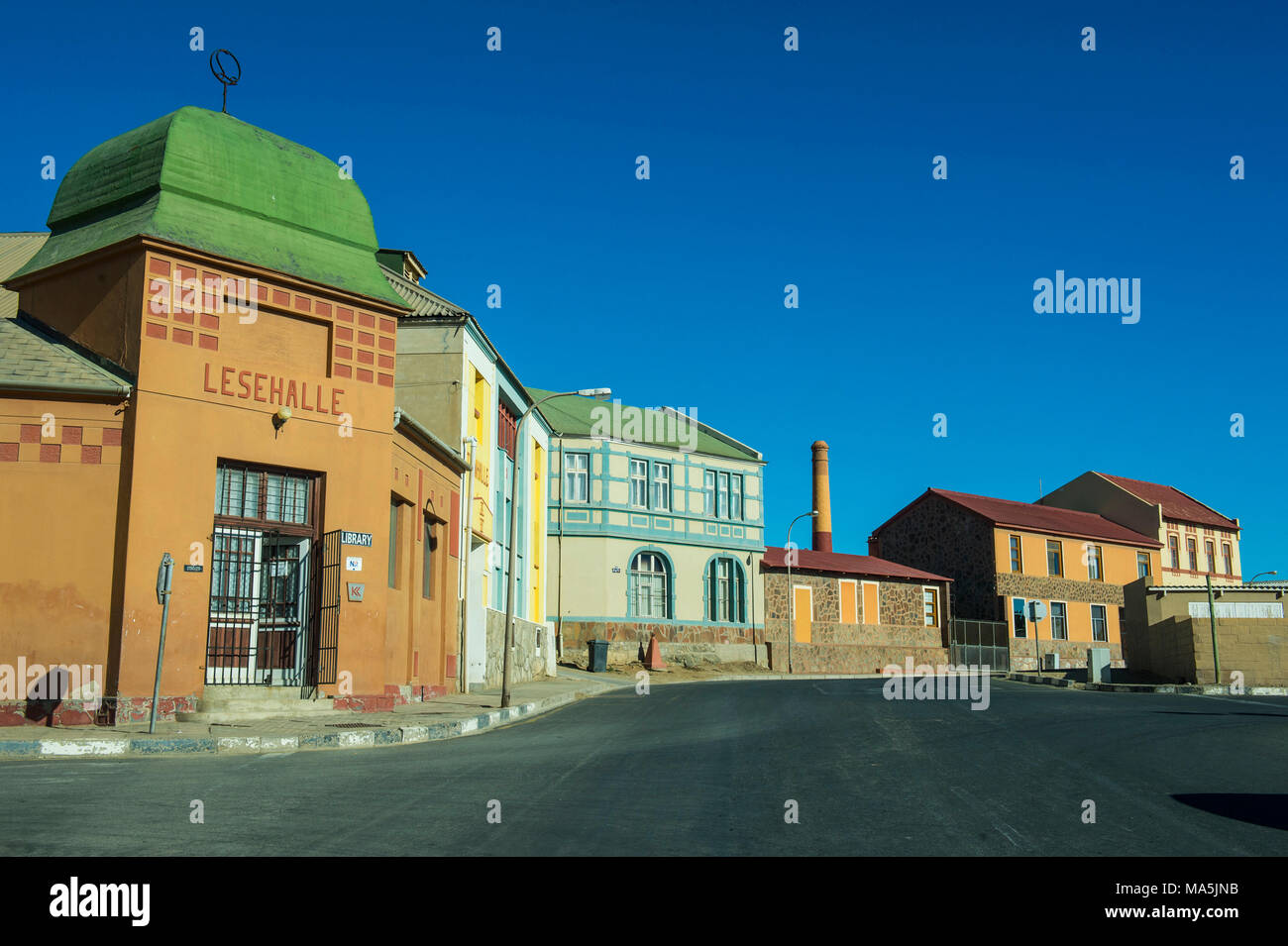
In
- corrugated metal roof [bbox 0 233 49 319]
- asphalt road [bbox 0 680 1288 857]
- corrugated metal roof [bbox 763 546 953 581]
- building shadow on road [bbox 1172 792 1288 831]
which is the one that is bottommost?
building shadow on road [bbox 1172 792 1288 831]

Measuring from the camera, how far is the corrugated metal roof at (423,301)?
24.5 m

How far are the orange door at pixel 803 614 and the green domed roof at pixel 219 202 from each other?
30038 millimetres

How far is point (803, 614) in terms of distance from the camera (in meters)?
45.5

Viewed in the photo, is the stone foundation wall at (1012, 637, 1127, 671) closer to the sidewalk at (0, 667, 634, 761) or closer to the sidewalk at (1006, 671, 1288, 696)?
the sidewalk at (1006, 671, 1288, 696)

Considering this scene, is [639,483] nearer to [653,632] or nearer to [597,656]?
[653,632]

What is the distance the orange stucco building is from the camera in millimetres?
14727

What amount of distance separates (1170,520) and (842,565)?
76.3 feet

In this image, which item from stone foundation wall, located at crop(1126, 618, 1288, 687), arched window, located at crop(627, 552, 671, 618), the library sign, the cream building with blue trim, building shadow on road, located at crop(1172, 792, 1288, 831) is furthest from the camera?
arched window, located at crop(627, 552, 671, 618)

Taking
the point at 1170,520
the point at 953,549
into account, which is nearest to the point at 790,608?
the point at 953,549

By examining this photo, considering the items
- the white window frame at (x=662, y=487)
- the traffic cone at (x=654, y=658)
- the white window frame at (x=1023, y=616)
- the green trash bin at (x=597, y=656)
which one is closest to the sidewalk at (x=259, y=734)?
the green trash bin at (x=597, y=656)

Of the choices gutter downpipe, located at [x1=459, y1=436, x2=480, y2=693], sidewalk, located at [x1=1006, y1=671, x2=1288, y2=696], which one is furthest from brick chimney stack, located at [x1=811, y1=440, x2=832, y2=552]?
gutter downpipe, located at [x1=459, y1=436, x2=480, y2=693]

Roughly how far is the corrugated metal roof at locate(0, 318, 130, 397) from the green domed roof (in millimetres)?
1475

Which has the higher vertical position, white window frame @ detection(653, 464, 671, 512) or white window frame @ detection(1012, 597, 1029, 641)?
white window frame @ detection(653, 464, 671, 512)
